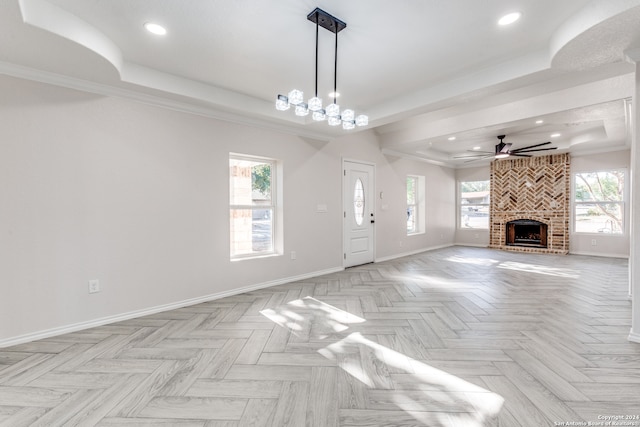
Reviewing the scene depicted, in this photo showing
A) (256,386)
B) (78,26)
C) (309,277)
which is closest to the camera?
(256,386)

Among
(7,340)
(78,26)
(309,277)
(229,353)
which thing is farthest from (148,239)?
(309,277)

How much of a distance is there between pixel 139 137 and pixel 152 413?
270 cm

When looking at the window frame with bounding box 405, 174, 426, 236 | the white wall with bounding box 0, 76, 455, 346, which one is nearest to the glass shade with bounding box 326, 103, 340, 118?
the white wall with bounding box 0, 76, 455, 346

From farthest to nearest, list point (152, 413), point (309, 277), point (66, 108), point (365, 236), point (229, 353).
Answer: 1. point (365, 236)
2. point (309, 277)
3. point (66, 108)
4. point (229, 353)
5. point (152, 413)

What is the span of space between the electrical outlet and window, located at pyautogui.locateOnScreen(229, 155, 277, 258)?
157 cm

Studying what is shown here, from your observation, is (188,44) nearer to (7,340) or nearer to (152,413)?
(152,413)

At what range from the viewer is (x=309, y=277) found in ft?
16.2

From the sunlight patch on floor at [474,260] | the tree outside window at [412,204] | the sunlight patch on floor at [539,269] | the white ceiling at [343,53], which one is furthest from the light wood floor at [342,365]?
the tree outside window at [412,204]

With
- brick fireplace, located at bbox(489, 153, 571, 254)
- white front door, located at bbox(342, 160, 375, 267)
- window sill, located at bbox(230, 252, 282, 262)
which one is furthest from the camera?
brick fireplace, located at bbox(489, 153, 571, 254)

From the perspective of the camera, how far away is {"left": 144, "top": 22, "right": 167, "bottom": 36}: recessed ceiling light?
93.0 inches

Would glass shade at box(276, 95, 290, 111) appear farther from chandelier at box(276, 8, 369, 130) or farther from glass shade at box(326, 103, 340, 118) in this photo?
glass shade at box(326, 103, 340, 118)

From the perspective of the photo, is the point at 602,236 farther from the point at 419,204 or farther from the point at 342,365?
the point at 342,365

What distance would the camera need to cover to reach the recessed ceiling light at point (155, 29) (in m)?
2.36

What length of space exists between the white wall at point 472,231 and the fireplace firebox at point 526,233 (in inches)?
23.1
